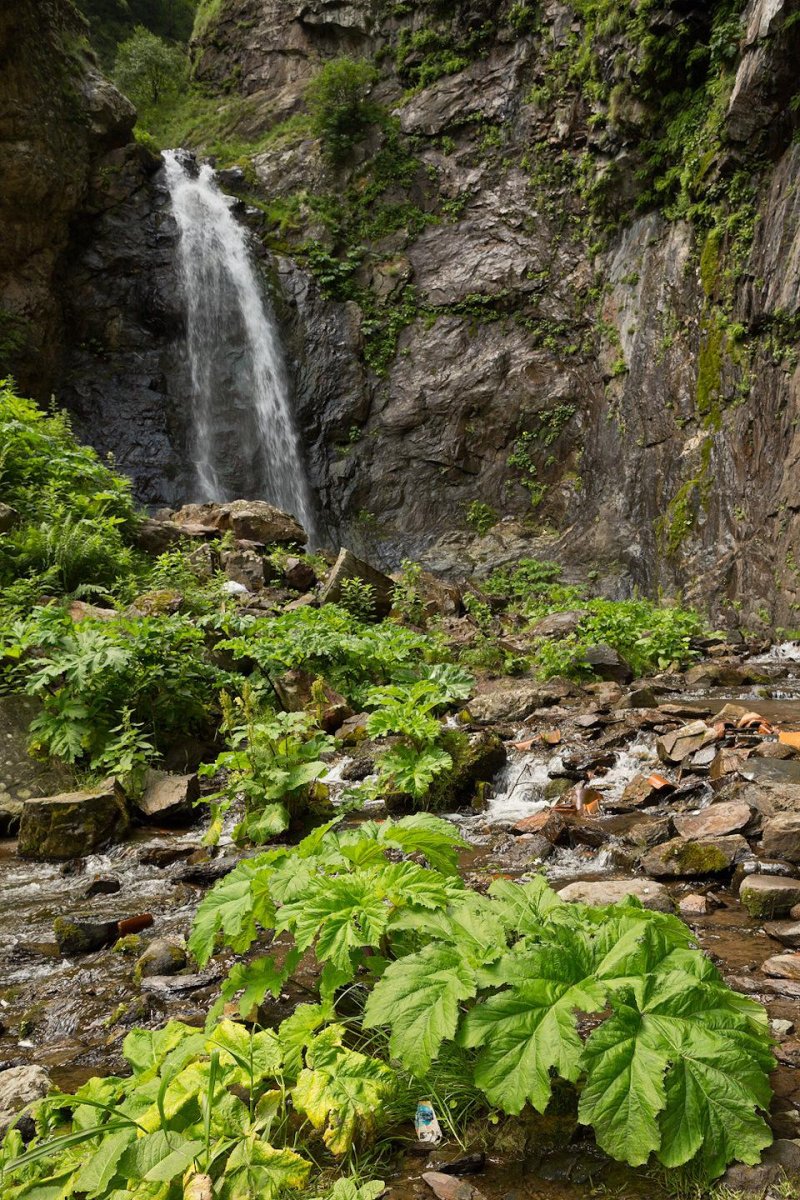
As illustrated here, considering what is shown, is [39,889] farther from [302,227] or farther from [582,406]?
[302,227]

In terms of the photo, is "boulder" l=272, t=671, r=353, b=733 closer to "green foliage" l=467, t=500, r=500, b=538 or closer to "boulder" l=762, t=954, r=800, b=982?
"boulder" l=762, t=954, r=800, b=982

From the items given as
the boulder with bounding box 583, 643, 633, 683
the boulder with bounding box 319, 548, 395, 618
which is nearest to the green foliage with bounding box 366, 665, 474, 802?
the boulder with bounding box 583, 643, 633, 683

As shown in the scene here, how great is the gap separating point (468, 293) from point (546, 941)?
21.1 metres

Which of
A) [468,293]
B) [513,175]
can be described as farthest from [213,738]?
[513,175]

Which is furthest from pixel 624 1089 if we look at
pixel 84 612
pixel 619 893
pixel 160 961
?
pixel 84 612

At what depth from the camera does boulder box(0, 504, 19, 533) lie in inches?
292

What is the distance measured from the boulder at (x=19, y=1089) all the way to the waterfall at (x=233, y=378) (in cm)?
1766

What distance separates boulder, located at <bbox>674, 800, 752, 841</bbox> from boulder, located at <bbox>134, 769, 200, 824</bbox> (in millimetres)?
3084

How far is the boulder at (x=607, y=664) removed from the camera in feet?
27.7

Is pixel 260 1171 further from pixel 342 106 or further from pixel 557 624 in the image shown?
pixel 342 106

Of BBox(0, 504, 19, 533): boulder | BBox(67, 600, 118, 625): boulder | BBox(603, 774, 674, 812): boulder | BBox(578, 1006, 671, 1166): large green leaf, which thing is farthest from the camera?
BBox(0, 504, 19, 533): boulder

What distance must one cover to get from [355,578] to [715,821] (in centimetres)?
658

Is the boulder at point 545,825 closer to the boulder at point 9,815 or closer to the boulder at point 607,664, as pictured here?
the boulder at point 9,815

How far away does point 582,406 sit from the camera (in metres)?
18.6
